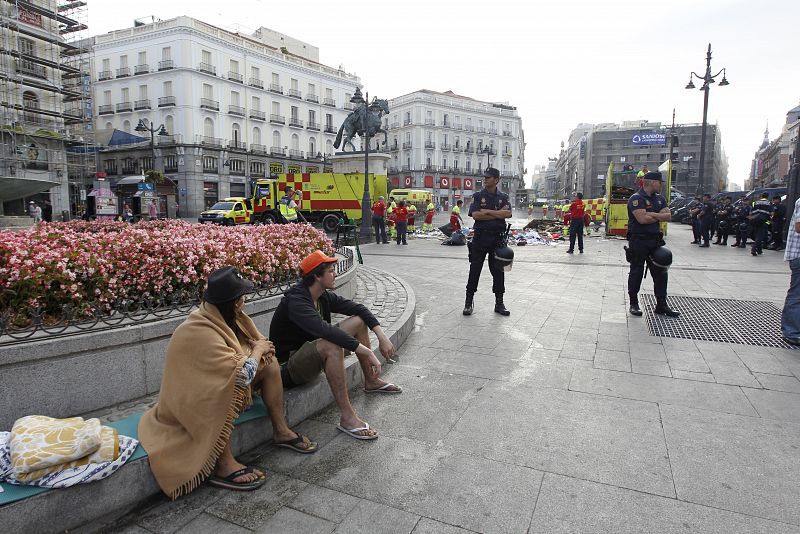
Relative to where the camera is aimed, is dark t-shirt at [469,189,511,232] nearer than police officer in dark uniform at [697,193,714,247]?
Yes

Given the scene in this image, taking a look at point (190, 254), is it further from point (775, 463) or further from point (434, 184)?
point (434, 184)

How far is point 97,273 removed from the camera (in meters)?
3.53

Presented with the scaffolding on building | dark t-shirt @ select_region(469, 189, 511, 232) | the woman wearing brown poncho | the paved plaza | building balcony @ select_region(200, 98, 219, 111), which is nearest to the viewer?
the paved plaza

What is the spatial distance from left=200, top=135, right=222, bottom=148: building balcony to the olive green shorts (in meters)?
44.7

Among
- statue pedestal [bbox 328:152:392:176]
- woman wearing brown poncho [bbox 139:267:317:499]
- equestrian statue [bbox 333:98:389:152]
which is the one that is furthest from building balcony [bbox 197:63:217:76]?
woman wearing brown poncho [bbox 139:267:317:499]

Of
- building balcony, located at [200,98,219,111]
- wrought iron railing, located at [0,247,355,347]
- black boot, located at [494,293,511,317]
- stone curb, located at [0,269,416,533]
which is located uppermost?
building balcony, located at [200,98,219,111]

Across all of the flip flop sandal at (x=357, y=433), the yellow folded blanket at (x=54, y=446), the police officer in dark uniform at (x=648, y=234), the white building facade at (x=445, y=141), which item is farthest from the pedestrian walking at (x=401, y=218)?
the white building facade at (x=445, y=141)

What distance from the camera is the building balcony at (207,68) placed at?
43.4 metres

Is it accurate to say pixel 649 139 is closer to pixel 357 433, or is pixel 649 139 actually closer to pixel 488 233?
pixel 488 233

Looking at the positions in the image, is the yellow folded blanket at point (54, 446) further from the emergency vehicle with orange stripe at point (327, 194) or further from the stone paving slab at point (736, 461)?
the emergency vehicle with orange stripe at point (327, 194)

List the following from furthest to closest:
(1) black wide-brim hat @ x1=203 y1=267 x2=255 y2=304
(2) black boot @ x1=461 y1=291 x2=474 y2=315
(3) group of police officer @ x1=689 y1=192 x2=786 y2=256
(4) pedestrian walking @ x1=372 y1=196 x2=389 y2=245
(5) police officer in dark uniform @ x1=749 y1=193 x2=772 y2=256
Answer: (4) pedestrian walking @ x1=372 y1=196 x2=389 y2=245 < (3) group of police officer @ x1=689 y1=192 x2=786 y2=256 < (5) police officer in dark uniform @ x1=749 y1=193 x2=772 y2=256 < (2) black boot @ x1=461 y1=291 x2=474 y2=315 < (1) black wide-brim hat @ x1=203 y1=267 x2=255 y2=304

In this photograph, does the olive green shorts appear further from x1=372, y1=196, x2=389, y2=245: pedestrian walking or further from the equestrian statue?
the equestrian statue

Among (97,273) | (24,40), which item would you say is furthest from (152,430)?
(24,40)

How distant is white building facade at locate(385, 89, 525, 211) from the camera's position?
2739 inches
